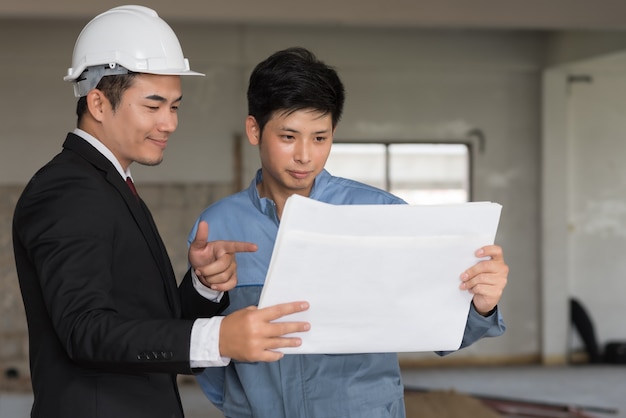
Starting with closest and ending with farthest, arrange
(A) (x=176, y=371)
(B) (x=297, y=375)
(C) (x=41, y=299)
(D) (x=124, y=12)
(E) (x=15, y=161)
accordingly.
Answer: (A) (x=176, y=371)
(C) (x=41, y=299)
(D) (x=124, y=12)
(B) (x=297, y=375)
(E) (x=15, y=161)

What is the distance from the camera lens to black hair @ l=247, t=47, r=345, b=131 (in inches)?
78.0

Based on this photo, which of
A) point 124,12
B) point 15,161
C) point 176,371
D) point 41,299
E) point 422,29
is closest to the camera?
→ point 176,371

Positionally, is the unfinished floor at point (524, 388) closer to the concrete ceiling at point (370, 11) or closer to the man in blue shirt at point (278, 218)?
the concrete ceiling at point (370, 11)

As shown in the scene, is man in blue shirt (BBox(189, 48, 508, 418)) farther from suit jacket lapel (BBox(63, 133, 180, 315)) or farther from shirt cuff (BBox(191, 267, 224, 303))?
suit jacket lapel (BBox(63, 133, 180, 315))

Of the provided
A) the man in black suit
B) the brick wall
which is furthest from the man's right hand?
the brick wall

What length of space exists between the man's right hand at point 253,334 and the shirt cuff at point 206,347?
0.01m

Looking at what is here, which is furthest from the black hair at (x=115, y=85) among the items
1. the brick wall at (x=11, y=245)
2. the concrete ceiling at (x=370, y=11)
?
the brick wall at (x=11, y=245)

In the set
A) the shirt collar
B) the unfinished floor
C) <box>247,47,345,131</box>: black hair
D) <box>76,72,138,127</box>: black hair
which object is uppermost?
<box>247,47,345,131</box>: black hair

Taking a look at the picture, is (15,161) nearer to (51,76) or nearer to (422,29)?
(51,76)

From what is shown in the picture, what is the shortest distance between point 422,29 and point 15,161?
413 centimetres

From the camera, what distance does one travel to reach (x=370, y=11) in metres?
6.08

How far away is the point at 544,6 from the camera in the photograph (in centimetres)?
624

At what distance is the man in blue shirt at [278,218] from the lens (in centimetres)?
194

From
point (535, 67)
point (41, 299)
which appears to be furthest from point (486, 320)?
point (535, 67)
